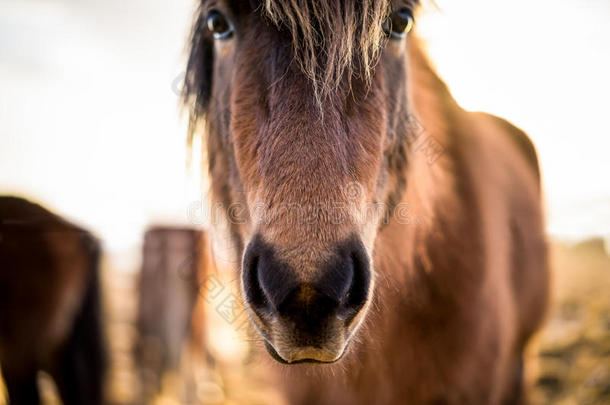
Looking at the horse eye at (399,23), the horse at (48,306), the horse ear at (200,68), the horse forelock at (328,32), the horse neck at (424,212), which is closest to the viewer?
the horse forelock at (328,32)

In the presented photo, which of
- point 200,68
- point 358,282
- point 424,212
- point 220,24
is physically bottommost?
point 424,212

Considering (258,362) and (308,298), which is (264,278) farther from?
(258,362)

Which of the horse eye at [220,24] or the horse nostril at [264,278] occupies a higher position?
the horse eye at [220,24]

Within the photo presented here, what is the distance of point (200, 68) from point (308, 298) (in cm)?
125

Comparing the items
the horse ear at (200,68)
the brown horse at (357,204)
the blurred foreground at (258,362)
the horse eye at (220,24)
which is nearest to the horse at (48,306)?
the blurred foreground at (258,362)

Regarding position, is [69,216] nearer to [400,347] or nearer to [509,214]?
[400,347]

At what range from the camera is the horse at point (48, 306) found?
2.05m

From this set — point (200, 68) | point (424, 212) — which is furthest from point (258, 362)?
point (200, 68)

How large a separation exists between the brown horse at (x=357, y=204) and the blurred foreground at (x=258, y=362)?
669 mm

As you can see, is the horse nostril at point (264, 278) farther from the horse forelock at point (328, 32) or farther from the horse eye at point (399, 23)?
the horse eye at point (399, 23)

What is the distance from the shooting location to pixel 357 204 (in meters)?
0.95

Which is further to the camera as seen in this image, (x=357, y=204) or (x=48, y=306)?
(x=48, y=306)

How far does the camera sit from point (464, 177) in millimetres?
1799

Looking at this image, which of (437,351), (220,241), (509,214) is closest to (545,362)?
(509,214)
